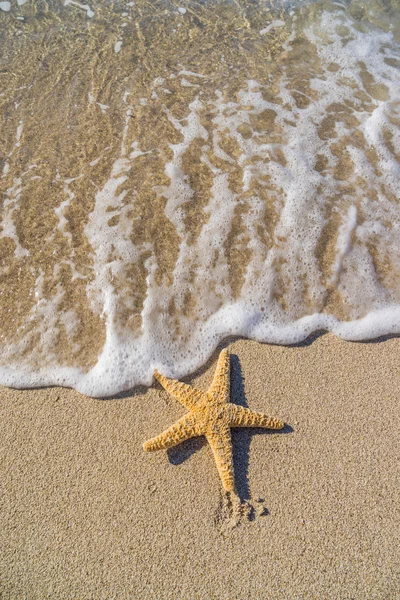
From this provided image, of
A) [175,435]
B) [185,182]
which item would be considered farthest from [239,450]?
[185,182]

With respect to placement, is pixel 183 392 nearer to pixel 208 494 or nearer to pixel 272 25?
pixel 208 494

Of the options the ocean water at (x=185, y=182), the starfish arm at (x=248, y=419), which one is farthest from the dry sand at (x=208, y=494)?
the ocean water at (x=185, y=182)

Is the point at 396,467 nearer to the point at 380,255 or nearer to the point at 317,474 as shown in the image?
the point at 317,474

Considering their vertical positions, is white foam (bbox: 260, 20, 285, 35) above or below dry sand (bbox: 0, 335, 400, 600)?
above

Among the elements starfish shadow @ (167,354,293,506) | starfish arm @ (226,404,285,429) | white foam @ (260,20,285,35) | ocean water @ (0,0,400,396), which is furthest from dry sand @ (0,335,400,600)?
white foam @ (260,20,285,35)

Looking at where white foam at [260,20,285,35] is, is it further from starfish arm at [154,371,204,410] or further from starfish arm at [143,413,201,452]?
starfish arm at [143,413,201,452]

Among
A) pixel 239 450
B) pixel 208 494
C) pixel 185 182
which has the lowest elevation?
pixel 208 494

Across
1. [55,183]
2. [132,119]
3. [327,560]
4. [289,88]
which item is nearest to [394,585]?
[327,560]
